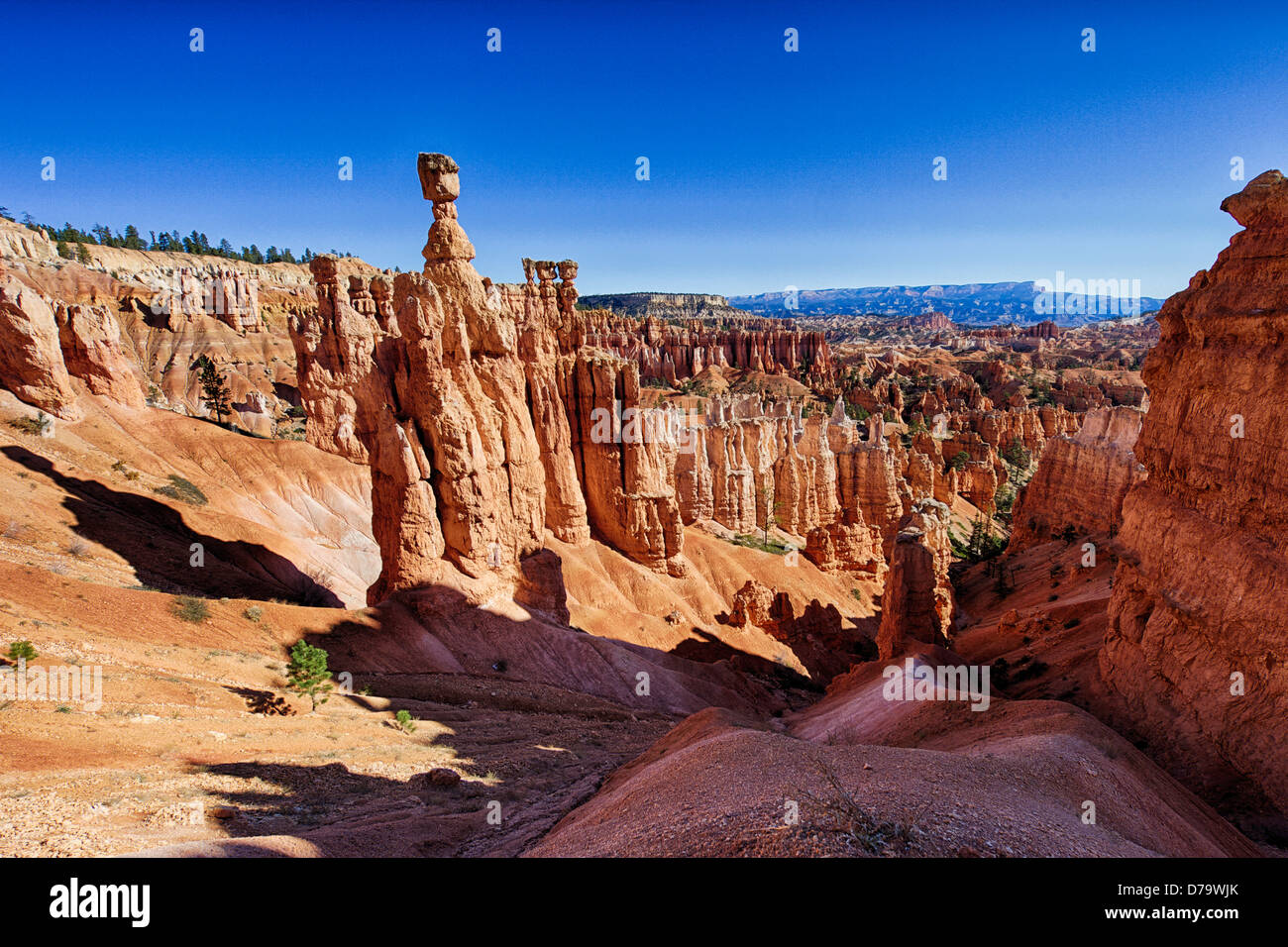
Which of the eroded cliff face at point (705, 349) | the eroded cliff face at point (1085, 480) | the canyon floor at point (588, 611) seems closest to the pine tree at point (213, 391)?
the canyon floor at point (588, 611)

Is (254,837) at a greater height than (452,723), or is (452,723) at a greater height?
(254,837)

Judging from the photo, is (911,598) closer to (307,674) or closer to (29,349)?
(307,674)

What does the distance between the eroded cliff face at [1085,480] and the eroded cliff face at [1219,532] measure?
94.0 ft

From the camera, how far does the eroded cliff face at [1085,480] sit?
143 ft

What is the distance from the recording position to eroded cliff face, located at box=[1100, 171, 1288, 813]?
43.4ft

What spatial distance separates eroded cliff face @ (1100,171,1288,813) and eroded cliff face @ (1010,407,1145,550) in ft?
94.0

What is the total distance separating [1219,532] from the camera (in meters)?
14.7

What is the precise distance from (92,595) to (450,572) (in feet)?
36.0

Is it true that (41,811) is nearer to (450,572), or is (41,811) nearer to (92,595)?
(92,595)

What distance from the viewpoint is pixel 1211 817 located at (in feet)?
39.9

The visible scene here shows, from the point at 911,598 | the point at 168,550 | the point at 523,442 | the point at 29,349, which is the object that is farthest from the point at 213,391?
the point at 911,598

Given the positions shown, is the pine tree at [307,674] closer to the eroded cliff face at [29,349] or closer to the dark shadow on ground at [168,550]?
the dark shadow on ground at [168,550]

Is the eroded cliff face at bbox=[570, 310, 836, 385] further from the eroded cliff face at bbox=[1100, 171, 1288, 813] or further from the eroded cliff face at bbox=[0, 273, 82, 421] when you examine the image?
the eroded cliff face at bbox=[1100, 171, 1288, 813]
